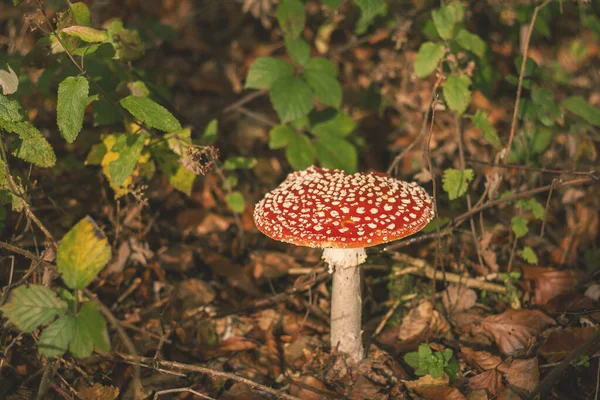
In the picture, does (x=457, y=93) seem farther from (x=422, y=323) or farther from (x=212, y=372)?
(x=212, y=372)

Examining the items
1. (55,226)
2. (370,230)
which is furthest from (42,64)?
(370,230)

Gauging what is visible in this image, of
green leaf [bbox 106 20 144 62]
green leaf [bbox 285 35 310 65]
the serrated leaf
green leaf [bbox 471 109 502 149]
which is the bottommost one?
green leaf [bbox 471 109 502 149]

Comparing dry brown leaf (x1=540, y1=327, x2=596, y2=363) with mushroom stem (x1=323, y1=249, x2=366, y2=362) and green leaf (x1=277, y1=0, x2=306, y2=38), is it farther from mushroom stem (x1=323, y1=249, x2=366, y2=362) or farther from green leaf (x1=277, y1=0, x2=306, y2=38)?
green leaf (x1=277, y1=0, x2=306, y2=38)

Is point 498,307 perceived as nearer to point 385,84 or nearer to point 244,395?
point 244,395

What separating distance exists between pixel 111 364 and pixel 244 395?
86 centimetres

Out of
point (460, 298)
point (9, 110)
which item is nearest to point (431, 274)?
point (460, 298)

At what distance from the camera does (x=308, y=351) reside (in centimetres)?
336

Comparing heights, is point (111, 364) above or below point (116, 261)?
below

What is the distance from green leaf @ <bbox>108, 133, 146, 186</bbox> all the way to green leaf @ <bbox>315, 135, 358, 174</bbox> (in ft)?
4.43

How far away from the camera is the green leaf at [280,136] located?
3707 millimetres

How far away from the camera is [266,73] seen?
3.59 m

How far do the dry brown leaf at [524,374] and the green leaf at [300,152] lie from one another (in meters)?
1.89

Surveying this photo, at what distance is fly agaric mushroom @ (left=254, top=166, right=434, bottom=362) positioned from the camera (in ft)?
7.89

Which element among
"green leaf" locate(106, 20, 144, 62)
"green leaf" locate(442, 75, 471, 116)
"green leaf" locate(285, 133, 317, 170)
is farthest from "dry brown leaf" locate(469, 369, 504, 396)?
"green leaf" locate(106, 20, 144, 62)
